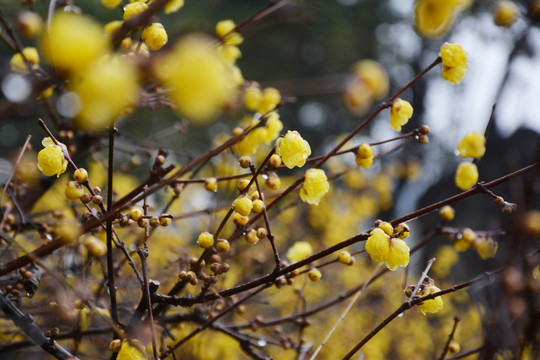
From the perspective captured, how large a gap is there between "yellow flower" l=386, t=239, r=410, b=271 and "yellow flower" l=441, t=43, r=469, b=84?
46cm

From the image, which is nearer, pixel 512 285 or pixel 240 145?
pixel 512 285

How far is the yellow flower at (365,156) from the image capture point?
1026 mm

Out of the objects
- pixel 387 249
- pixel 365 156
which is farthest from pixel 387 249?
pixel 365 156

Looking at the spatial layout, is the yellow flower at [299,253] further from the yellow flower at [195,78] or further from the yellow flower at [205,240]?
the yellow flower at [195,78]

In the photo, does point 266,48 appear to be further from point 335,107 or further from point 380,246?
point 380,246

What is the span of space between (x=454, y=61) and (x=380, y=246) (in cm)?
51

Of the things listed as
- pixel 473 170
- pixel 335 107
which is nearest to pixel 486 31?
pixel 335 107

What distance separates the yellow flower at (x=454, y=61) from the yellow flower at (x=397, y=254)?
456 mm

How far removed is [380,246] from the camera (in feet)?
2.72

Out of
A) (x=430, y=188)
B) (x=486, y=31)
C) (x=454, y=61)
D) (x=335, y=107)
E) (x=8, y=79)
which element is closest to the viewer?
(x=8, y=79)

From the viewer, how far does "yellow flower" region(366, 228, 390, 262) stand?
0.83 metres

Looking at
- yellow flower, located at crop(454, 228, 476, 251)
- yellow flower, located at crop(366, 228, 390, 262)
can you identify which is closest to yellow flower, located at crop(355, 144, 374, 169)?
yellow flower, located at crop(366, 228, 390, 262)

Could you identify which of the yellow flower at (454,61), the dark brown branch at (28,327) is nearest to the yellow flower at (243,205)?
the dark brown branch at (28,327)

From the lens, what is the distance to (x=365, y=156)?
3.41ft
